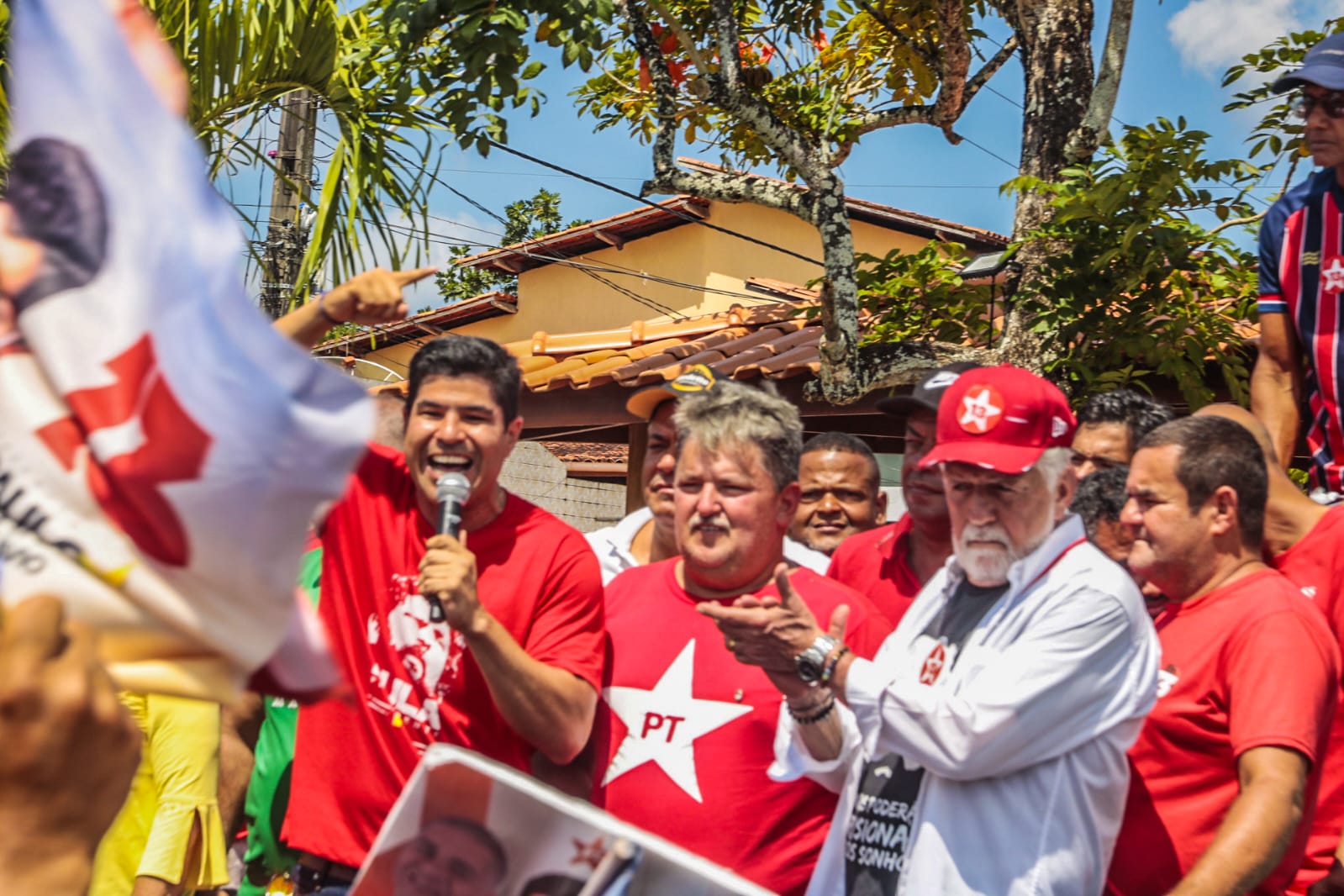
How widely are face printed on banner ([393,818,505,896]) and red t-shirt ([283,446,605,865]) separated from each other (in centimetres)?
155

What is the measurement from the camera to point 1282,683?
3.29 metres

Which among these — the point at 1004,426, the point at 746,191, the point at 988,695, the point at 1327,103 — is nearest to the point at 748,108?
the point at 746,191

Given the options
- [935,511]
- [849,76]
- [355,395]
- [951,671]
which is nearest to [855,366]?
[849,76]

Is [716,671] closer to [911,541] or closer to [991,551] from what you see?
[991,551]

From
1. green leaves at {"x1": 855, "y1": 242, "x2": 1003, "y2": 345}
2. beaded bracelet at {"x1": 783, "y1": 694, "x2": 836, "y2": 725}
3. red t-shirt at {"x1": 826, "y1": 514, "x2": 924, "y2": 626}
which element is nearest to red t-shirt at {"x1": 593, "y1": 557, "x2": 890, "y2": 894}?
beaded bracelet at {"x1": 783, "y1": 694, "x2": 836, "y2": 725}

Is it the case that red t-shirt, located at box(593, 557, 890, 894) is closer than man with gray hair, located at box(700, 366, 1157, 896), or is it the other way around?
man with gray hair, located at box(700, 366, 1157, 896)

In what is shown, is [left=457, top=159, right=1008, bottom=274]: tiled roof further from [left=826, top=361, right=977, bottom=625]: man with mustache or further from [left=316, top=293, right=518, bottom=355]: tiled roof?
[left=826, top=361, right=977, bottom=625]: man with mustache

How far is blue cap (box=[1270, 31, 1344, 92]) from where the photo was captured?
4.09 metres

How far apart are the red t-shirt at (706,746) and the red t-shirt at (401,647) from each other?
0.65 ft

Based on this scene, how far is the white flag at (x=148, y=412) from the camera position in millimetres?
1528

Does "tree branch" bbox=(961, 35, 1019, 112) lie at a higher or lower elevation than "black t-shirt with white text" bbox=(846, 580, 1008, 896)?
higher

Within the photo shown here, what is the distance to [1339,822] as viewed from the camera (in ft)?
11.8

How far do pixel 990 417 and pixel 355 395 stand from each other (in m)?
2.11

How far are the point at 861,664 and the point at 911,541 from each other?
4.78 feet
